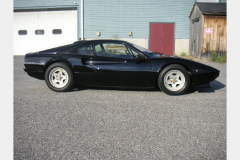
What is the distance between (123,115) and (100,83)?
1721mm

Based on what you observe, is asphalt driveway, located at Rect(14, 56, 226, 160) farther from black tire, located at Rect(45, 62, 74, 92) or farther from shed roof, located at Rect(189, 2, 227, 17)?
shed roof, located at Rect(189, 2, 227, 17)

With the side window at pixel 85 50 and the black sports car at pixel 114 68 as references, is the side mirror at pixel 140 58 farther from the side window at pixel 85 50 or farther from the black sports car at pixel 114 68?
the side window at pixel 85 50

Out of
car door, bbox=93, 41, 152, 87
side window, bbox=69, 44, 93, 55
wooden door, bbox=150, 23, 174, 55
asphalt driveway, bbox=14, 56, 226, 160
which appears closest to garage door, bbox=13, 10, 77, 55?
wooden door, bbox=150, 23, 174, 55

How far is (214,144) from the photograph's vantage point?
9.16ft

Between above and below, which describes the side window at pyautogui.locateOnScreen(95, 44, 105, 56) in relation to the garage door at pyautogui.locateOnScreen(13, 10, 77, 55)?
below

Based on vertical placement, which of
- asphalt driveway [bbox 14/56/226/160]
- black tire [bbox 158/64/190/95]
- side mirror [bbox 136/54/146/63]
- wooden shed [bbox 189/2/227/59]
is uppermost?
wooden shed [bbox 189/2/227/59]

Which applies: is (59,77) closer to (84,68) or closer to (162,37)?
(84,68)

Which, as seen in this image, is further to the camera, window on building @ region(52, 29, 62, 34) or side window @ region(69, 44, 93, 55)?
window on building @ region(52, 29, 62, 34)

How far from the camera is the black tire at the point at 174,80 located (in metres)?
5.14

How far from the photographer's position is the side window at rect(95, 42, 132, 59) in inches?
214

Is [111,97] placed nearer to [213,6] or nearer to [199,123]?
[199,123]

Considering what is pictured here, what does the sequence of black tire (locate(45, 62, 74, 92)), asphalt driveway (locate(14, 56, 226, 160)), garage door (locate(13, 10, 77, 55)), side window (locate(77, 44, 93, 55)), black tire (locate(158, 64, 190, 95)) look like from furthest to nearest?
garage door (locate(13, 10, 77, 55))
side window (locate(77, 44, 93, 55))
black tire (locate(45, 62, 74, 92))
black tire (locate(158, 64, 190, 95))
asphalt driveway (locate(14, 56, 226, 160))

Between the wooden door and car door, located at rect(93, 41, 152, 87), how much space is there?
34.2ft

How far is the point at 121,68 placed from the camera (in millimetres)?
5281
